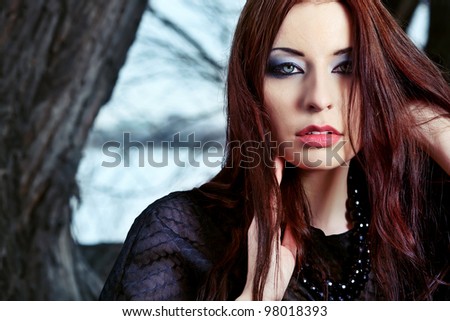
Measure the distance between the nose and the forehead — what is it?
47mm

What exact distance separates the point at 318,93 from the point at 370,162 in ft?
0.59

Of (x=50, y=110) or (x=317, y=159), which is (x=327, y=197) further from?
(x=50, y=110)

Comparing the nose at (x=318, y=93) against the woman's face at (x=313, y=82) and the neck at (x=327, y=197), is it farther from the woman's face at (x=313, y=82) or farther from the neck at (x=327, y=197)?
the neck at (x=327, y=197)

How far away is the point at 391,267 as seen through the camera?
60.3 inches

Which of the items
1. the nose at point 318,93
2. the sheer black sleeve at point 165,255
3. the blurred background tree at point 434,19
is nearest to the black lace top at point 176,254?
the sheer black sleeve at point 165,255

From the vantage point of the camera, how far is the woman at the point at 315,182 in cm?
143

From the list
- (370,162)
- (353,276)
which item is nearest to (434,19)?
(370,162)

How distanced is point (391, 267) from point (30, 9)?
0.99 metres

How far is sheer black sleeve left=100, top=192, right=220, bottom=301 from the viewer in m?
1.44

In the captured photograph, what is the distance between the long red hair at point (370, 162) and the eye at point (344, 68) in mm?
17

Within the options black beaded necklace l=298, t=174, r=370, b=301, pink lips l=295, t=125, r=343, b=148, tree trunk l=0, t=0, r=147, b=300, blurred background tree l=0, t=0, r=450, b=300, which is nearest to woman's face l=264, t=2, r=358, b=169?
pink lips l=295, t=125, r=343, b=148

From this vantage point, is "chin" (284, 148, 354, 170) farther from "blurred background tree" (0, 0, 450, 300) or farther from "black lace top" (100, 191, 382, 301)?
"blurred background tree" (0, 0, 450, 300)

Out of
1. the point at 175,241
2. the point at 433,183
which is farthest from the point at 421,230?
the point at 175,241

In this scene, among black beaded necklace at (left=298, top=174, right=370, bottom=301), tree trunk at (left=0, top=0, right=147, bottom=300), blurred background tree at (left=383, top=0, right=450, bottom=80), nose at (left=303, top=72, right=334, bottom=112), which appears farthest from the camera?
blurred background tree at (left=383, top=0, right=450, bottom=80)
